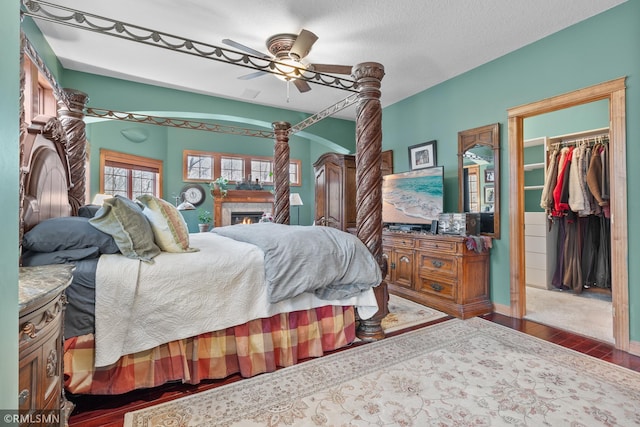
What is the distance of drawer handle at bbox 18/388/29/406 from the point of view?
86 cm

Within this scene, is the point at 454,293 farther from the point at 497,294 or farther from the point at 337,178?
the point at 337,178

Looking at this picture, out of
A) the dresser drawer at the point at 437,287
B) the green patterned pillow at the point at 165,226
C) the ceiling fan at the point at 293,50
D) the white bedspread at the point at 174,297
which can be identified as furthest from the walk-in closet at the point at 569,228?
the green patterned pillow at the point at 165,226

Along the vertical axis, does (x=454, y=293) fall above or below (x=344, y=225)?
below

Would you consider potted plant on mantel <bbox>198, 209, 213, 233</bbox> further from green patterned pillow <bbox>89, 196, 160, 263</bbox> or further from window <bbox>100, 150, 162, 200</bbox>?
green patterned pillow <bbox>89, 196, 160, 263</bbox>

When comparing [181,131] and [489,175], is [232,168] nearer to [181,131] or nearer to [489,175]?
[181,131]

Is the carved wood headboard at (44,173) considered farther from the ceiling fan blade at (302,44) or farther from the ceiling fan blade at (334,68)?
the ceiling fan blade at (334,68)

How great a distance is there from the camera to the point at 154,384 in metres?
1.74

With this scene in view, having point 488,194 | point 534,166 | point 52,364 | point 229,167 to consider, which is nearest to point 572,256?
point 534,166

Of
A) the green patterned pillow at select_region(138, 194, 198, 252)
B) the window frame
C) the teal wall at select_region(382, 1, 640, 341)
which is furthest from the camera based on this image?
the window frame

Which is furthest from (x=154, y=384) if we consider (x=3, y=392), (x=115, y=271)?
(x=3, y=392)

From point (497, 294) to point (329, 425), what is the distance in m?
2.61

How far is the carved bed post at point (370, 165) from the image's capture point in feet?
7.91

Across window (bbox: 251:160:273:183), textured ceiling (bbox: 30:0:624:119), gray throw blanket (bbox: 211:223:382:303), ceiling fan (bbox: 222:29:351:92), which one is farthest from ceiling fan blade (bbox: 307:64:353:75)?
window (bbox: 251:160:273:183)

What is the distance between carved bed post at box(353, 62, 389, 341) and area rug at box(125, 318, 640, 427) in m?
0.35
